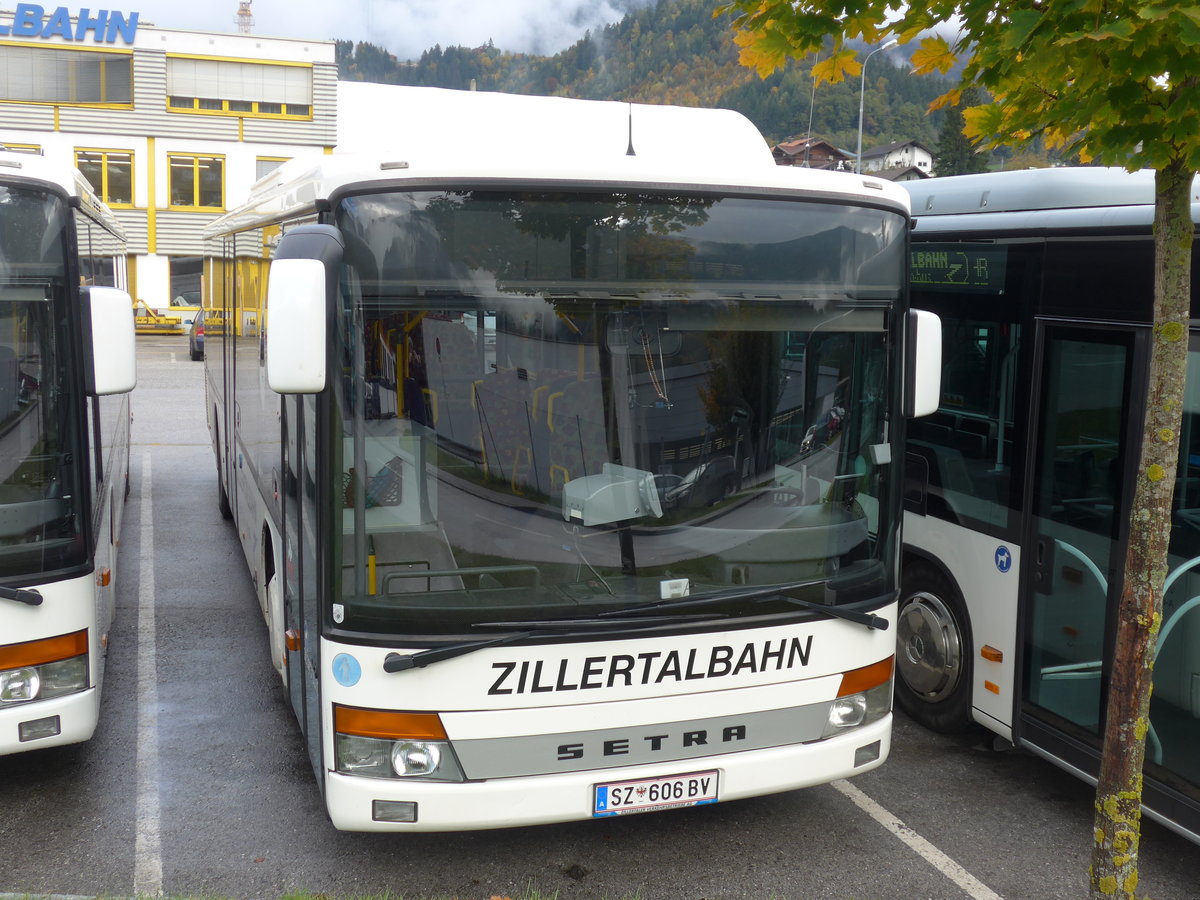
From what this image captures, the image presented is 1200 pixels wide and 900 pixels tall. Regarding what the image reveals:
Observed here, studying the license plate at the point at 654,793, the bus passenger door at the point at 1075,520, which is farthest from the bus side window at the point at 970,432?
the license plate at the point at 654,793

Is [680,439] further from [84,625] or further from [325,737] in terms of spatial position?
[84,625]

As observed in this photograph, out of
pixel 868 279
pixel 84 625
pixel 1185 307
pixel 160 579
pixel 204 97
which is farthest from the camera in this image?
pixel 204 97

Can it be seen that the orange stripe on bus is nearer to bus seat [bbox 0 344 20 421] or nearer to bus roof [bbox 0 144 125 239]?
bus seat [bbox 0 344 20 421]

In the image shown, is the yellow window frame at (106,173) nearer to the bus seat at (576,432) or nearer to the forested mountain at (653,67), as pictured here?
the forested mountain at (653,67)

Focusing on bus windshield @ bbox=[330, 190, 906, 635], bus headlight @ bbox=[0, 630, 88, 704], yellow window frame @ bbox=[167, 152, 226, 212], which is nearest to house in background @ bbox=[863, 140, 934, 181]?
yellow window frame @ bbox=[167, 152, 226, 212]

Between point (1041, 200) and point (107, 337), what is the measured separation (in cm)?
426

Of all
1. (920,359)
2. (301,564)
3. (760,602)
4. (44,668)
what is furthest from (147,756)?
(920,359)

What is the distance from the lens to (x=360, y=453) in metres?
4.09

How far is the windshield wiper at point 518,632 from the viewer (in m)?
4.08


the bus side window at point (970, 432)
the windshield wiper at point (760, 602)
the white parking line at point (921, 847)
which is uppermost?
the bus side window at point (970, 432)

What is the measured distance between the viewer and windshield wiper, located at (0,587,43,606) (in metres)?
4.70

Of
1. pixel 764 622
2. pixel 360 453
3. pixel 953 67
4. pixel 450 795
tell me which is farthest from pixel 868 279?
pixel 450 795

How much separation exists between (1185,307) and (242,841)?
163 inches

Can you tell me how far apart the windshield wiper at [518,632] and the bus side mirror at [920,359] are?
1217 mm
